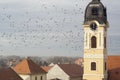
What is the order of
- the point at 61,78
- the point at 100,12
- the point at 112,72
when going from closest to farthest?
1. the point at 100,12
2. the point at 112,72
3. the point at 61,78

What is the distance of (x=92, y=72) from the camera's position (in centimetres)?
4500

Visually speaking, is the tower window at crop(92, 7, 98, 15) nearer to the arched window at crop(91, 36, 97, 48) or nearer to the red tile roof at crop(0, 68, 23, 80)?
the arched window at crop(91, 36, 97, 48)

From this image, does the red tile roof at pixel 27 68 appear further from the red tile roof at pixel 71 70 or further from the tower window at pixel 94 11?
the tower window at pixel 94 11

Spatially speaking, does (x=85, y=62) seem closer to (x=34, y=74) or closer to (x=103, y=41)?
(x=103, y=41)

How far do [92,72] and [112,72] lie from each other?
3.82m

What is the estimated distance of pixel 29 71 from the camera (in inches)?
2162

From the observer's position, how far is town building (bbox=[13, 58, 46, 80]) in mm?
54719

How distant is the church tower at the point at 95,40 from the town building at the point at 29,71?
1211 cm

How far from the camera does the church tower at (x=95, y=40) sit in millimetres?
44250

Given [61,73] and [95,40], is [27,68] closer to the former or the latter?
[61,73]

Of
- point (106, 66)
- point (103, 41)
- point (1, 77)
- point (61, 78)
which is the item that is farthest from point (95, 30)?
point (61, 78)

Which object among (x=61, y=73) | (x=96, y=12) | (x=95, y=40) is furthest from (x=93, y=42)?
(x=61, y=73)

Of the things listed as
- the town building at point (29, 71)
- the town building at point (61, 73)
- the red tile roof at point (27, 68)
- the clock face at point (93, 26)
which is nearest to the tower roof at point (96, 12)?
the clock face at point (93, 26)

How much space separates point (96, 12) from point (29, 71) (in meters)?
15.8
